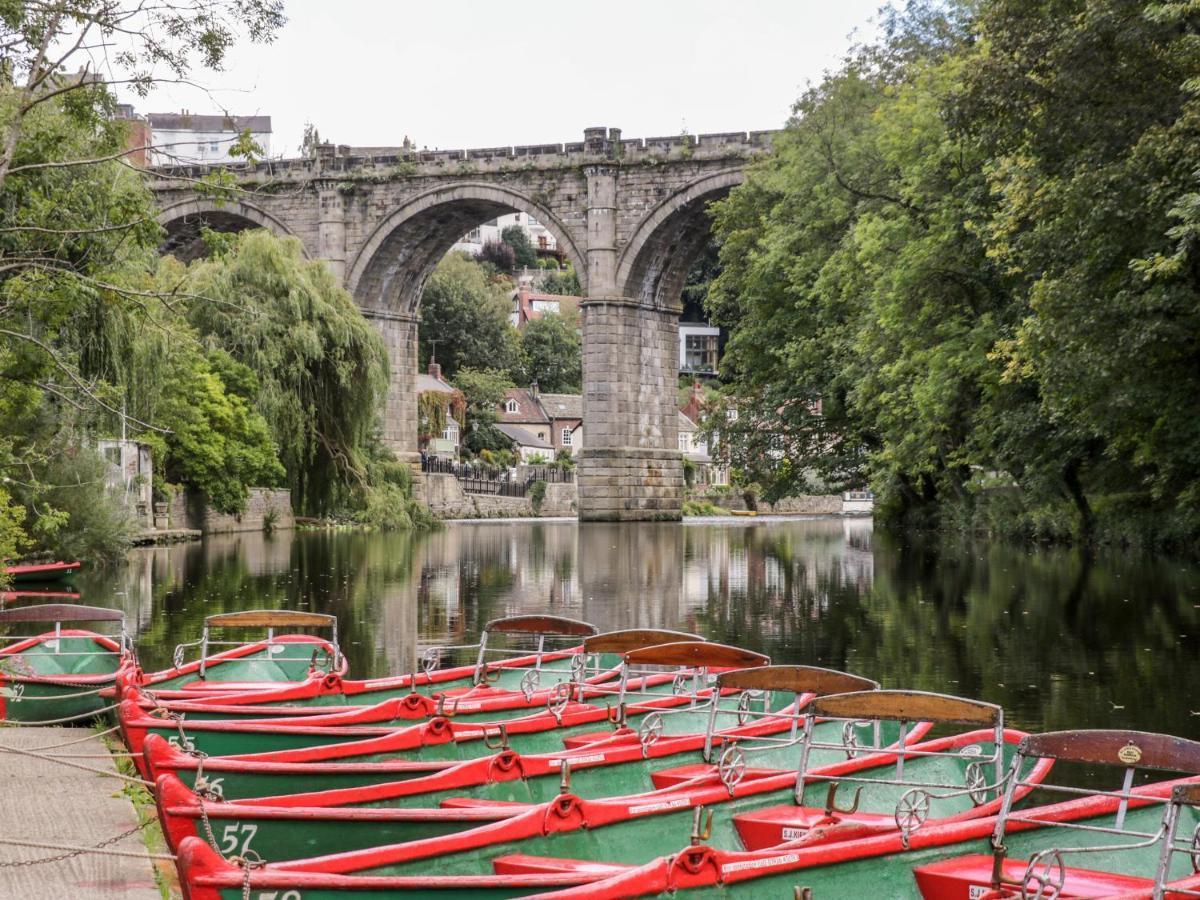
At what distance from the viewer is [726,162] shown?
1640 inches

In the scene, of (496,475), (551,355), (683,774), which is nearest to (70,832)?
(683,774)

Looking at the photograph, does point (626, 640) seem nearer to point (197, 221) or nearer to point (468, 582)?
point (468, 582)

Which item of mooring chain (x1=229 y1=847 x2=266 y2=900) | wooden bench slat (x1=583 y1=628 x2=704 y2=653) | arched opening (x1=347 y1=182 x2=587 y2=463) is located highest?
arched opening (x1=347 y1=182 x2=587 y2=463)

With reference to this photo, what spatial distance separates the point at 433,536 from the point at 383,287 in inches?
420

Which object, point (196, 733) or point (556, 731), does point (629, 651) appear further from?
point (196, 733)

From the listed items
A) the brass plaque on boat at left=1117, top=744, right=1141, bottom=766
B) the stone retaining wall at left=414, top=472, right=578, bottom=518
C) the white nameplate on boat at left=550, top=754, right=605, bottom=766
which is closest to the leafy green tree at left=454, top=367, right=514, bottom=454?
the stone retaining wall at left=414, top=472, right=578, bottom=518

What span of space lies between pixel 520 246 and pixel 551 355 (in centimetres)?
3156

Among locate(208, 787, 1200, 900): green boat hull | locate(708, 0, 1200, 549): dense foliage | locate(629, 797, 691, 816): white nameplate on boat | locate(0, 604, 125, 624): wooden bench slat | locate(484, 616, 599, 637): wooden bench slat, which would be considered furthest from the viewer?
locate(708, 0, 1200, 549): dense foliage

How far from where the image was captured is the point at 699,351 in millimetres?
87562

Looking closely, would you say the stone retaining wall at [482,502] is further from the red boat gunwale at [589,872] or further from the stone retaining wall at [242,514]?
the red boat gunwale at [589,872]

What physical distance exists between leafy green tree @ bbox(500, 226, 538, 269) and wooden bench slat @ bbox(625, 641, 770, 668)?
338 feet

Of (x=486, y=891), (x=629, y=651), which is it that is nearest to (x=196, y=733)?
(x=629, y=651)

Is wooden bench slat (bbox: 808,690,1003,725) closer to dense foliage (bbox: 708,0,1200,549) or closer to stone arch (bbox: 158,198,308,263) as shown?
dense foliage (bbox: 708,0,1200,549)

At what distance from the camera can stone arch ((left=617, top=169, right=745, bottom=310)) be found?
4197 cm
